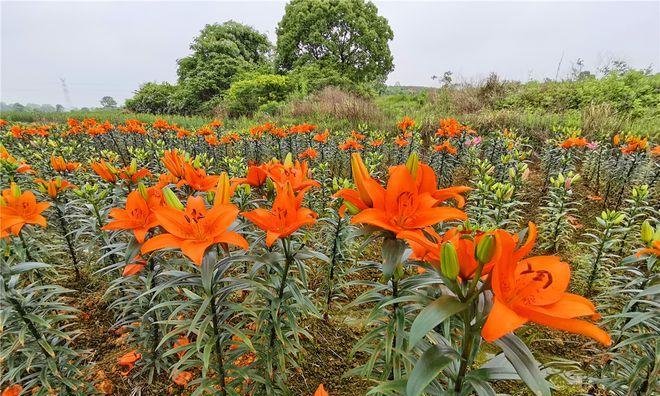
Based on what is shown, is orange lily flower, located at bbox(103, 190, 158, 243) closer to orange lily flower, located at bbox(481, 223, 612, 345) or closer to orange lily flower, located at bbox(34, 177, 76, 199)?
orange lily flower, located at bbox(481, 223, 612, 345)

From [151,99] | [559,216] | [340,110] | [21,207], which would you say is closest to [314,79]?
[340,110]

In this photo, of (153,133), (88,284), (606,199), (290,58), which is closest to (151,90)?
(290,58)

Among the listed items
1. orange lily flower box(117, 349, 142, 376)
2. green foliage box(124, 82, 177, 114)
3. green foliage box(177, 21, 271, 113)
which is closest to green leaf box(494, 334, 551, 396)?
orange lily flower box(117, 349, 142, 376)

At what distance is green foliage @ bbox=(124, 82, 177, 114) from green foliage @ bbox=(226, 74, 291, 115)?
7.72 m

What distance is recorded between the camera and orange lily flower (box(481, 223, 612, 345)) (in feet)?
2.04

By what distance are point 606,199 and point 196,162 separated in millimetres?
4662

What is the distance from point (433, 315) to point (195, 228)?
756 millimetres

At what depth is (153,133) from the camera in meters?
6.43

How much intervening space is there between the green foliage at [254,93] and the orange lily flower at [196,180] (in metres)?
14.1

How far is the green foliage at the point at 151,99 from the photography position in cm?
2072

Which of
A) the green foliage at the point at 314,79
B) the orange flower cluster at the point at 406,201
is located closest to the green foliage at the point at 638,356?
the orange flower cluster at the point at 406,201

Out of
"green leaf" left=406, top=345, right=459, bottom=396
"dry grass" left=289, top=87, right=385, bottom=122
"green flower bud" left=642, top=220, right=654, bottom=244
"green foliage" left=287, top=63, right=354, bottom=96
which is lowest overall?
"green leaf" left=406, top=345, right=459, bottom=396

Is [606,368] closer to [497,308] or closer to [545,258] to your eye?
[545,258]

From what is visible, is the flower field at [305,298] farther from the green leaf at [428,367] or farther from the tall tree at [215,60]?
the tall tree at [215,60]
